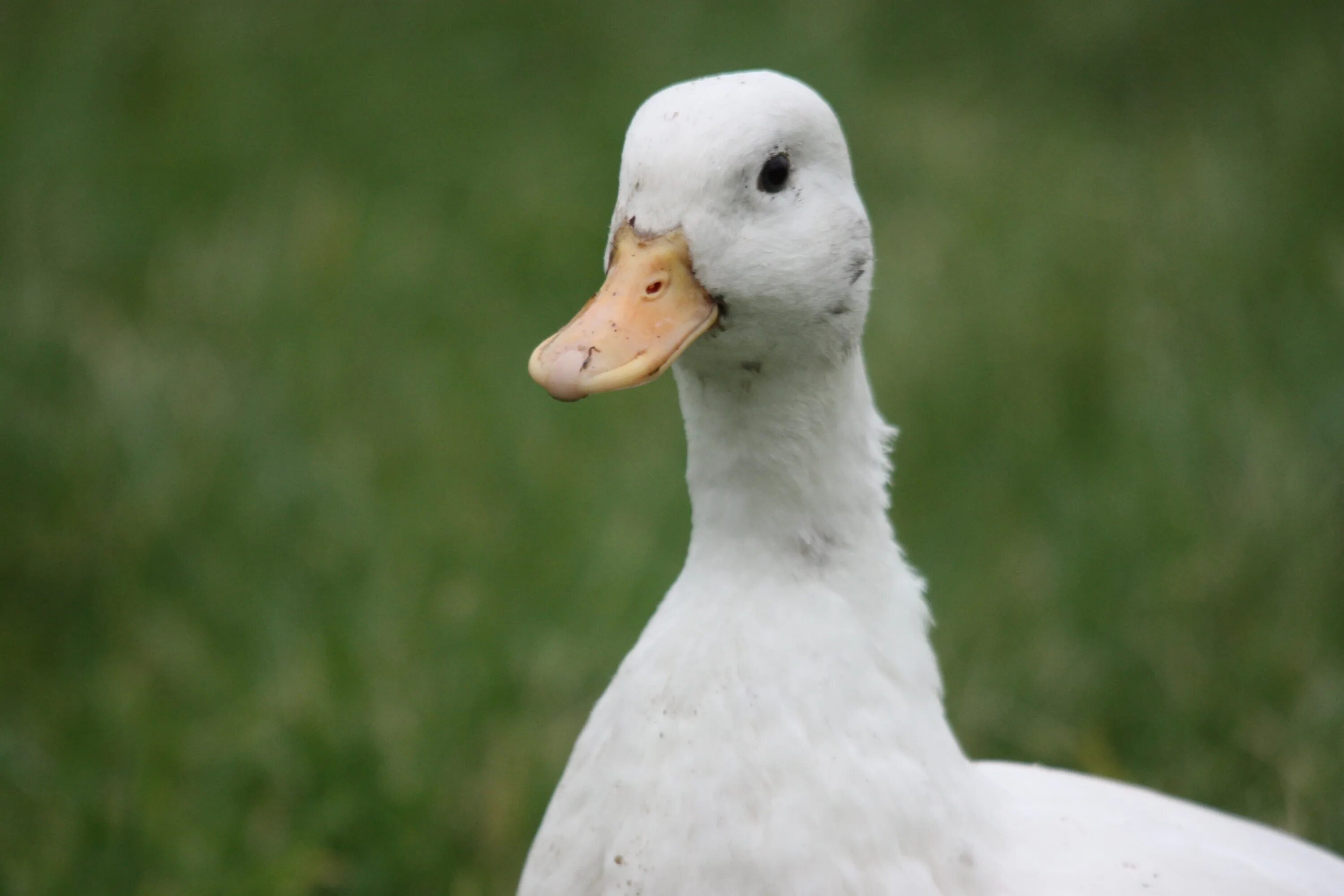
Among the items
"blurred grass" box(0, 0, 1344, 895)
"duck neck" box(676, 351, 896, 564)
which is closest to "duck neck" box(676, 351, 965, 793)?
"duck neck" box(676, 351, 896, 564)

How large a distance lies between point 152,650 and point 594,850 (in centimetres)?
191

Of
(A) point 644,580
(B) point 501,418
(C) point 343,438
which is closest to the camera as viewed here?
(A) point 644,580

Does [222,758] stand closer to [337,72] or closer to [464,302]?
[464,302]

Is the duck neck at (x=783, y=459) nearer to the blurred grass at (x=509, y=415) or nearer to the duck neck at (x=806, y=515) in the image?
the duck neck at (x=806, y=515)

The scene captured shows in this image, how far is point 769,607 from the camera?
5.69 ft

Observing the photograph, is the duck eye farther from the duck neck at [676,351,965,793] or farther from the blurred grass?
the blurred grass

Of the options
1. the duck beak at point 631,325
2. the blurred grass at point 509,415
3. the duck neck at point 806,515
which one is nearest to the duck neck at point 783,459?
the duck neck at point 806,515

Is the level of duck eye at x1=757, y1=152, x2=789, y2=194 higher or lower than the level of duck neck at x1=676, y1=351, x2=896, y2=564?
higher

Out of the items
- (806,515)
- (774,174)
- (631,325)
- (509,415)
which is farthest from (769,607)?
(509,415)

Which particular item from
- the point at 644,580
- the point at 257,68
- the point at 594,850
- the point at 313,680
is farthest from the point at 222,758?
the point at 257,68

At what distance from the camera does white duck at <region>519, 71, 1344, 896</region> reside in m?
1.56

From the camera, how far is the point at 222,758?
9.30 ft

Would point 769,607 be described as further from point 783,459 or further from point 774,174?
point 774,174

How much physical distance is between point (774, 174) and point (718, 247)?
0.13 meters
